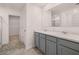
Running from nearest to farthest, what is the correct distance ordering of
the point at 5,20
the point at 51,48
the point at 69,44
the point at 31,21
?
the point at 69,44 < the point at 51,48 < the point at 5,20 < the point at 31,21

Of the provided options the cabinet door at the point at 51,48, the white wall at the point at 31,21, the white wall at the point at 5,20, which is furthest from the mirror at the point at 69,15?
the white wall at the point at 5,20

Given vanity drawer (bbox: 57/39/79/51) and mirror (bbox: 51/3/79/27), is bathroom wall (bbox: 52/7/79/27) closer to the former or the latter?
mirror (bbox: 51/3/79/27)

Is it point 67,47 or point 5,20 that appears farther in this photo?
point 5,20

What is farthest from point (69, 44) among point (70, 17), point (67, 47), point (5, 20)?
point (5, 20)

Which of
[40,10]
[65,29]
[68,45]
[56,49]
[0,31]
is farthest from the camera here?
[40,10]

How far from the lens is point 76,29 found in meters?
1.61

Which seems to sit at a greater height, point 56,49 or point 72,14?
point 72,14

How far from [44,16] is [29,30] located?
742 millimetres

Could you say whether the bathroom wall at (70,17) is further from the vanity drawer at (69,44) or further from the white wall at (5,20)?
the white wall at (5,20)

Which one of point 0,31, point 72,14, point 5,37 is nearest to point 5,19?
point 0,31

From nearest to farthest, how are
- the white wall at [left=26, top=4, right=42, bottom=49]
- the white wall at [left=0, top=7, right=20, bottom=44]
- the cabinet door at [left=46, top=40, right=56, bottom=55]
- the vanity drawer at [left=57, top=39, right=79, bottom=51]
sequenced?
the vanity drawer at [left=57, top=39, right=79, bottom=51] → the cabinet door at [left=46, top=40, right=56, bottom=55] → the white wall at [left=0, top=7, right=20, bottom=44] → the white wall at [left=26, top=4, right=42, bottom=49]

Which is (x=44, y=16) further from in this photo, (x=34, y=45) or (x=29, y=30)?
(x=34, y=45)

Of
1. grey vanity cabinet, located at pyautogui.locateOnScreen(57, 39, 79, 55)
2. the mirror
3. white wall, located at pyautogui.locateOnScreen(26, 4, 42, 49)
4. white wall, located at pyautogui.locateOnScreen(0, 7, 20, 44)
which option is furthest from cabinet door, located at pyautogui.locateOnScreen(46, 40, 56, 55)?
white wall, located at pyautogui.locateOnScreen(0, 7, 20, 44)

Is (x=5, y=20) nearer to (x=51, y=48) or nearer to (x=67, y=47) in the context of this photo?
(x=51, y=48)
